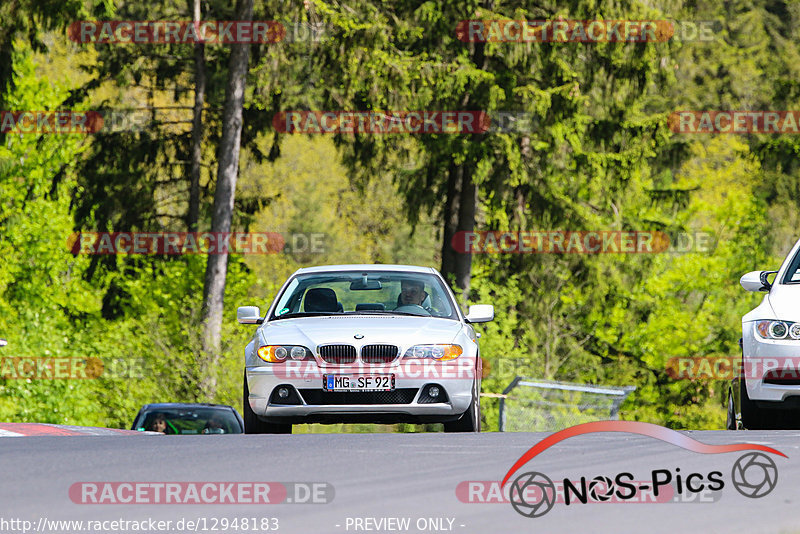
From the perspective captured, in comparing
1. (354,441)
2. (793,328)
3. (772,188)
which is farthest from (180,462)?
(772,188)

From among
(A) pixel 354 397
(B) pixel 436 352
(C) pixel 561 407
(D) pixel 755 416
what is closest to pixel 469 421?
(B) pixel 436 352

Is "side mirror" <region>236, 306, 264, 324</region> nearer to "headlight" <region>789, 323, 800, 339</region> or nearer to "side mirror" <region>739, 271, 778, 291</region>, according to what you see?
"side mirror" <region>739, 271, 778, 291</region>

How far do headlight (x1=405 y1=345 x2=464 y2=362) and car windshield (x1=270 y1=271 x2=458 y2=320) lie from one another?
0.88 meters

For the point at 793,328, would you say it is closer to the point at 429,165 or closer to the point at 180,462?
the point at 180,462

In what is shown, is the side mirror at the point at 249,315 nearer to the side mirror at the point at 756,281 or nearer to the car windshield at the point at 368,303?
the car windshield at the point at 368,303

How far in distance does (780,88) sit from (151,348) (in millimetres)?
15818

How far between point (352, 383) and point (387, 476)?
2981mm

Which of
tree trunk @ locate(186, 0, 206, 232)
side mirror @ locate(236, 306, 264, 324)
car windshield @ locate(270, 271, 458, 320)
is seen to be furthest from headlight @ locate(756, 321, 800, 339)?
tree trunk @ locate(186, 0, 206, 232)

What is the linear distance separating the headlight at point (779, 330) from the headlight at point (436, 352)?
2.60 meters

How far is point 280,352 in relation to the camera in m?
11.7

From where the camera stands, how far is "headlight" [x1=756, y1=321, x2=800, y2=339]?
1161 centimetres

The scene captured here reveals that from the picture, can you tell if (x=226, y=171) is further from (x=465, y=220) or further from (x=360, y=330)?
(x=360, y=330)

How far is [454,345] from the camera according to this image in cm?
1190

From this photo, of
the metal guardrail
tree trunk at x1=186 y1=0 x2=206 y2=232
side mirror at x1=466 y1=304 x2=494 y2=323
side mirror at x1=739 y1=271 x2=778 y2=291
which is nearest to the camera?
side mirror at x1=739 y1=271 x2=778 y2=291
